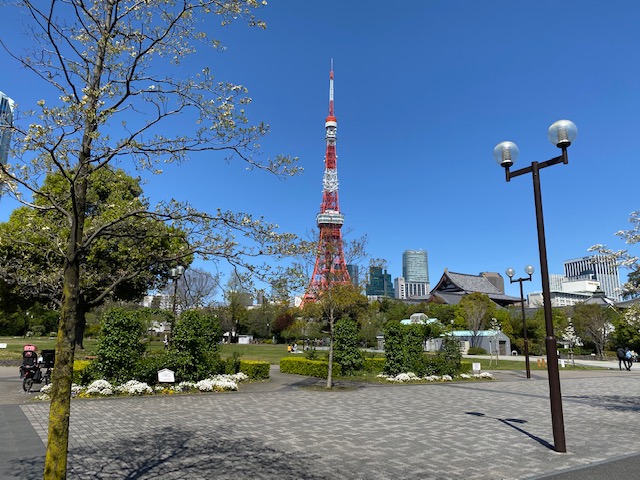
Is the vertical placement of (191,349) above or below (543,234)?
below

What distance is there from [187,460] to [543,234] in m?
7.23

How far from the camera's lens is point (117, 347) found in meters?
14.4

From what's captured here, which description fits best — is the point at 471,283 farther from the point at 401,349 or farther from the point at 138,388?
the point at 138,388

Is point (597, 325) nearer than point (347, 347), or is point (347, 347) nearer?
point (347, 347)

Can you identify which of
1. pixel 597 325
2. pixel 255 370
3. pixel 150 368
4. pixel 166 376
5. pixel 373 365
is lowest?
pixel 373 365

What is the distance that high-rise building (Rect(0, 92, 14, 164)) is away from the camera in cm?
395

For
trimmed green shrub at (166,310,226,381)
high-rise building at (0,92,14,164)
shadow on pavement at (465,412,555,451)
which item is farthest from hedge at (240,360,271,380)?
high-rise building at (0,92,14,164)

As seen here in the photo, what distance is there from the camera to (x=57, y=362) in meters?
3.91

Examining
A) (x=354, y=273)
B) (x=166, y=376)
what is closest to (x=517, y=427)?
(x=166, y=376)

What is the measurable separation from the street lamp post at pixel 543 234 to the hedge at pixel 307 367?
13.0 metres

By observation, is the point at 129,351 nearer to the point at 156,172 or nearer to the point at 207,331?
the point at 207,331

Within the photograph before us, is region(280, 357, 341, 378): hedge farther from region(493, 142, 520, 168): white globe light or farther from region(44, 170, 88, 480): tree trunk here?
region(44, 170, 88, 480): tree trunk

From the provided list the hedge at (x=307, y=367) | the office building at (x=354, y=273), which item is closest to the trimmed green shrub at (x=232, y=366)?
the hedge at (x=307, y=367)

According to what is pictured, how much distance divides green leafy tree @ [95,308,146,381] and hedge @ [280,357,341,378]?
8556 millimetres
